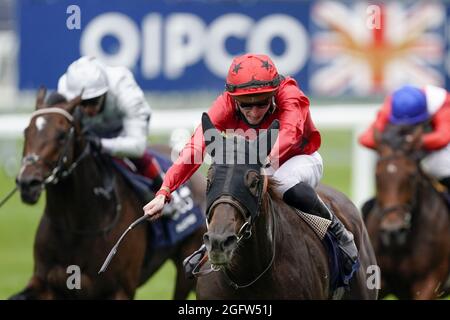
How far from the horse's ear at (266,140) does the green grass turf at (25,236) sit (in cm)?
424

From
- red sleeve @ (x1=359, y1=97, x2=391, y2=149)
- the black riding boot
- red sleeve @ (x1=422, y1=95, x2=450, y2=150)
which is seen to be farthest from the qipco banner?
the black riding boot

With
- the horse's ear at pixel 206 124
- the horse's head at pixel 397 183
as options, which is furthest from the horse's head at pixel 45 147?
the horse's head at pixel 397 183

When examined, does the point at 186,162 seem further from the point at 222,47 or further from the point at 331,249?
the point at 222,47

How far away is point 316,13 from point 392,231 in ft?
22.3

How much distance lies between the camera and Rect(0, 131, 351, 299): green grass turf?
32.7 ft

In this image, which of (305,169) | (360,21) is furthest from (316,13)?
(305,169)

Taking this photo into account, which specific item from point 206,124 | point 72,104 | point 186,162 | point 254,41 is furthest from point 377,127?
A: point 254,41

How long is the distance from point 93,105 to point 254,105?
8.10 feet

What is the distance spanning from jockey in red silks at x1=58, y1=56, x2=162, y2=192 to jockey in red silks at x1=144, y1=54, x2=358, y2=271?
185cm

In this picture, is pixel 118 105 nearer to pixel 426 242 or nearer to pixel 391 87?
pixel 426 242

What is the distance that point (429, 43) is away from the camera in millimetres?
13961

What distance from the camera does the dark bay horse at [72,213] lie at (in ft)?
22.7

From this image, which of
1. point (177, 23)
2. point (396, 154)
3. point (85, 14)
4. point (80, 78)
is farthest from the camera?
point (177, 23)
